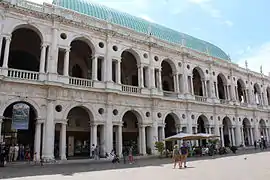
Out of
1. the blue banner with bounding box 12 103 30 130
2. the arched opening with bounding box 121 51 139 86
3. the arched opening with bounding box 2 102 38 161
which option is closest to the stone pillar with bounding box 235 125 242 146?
the arched opening with bounding box 121 51 139 86

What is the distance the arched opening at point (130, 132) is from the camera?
25719 mm

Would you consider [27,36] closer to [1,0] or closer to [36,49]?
[36,49]

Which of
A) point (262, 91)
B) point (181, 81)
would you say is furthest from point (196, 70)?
point (262, 91)

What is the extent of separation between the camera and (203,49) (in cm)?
3519

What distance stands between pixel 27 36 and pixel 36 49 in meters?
1.53

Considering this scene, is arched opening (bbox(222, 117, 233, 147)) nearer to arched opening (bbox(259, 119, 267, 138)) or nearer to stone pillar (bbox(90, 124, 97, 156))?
arched opening (bbox(259, 119, 267, 138))

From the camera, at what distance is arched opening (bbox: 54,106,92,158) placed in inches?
873

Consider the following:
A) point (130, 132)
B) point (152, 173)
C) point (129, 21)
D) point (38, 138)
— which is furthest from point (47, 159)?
point (129, 21)

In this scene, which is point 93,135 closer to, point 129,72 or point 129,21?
point 129,72

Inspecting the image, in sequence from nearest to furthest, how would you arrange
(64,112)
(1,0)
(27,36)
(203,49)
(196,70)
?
(1,0)
(64,112)
(27,36)
(196,70)
(203,49)

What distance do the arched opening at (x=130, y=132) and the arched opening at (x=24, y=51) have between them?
35.2ft

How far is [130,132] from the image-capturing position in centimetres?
2625

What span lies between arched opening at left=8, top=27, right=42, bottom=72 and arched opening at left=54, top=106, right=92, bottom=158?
19.4 feet

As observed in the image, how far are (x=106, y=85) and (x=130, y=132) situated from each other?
309 inches
